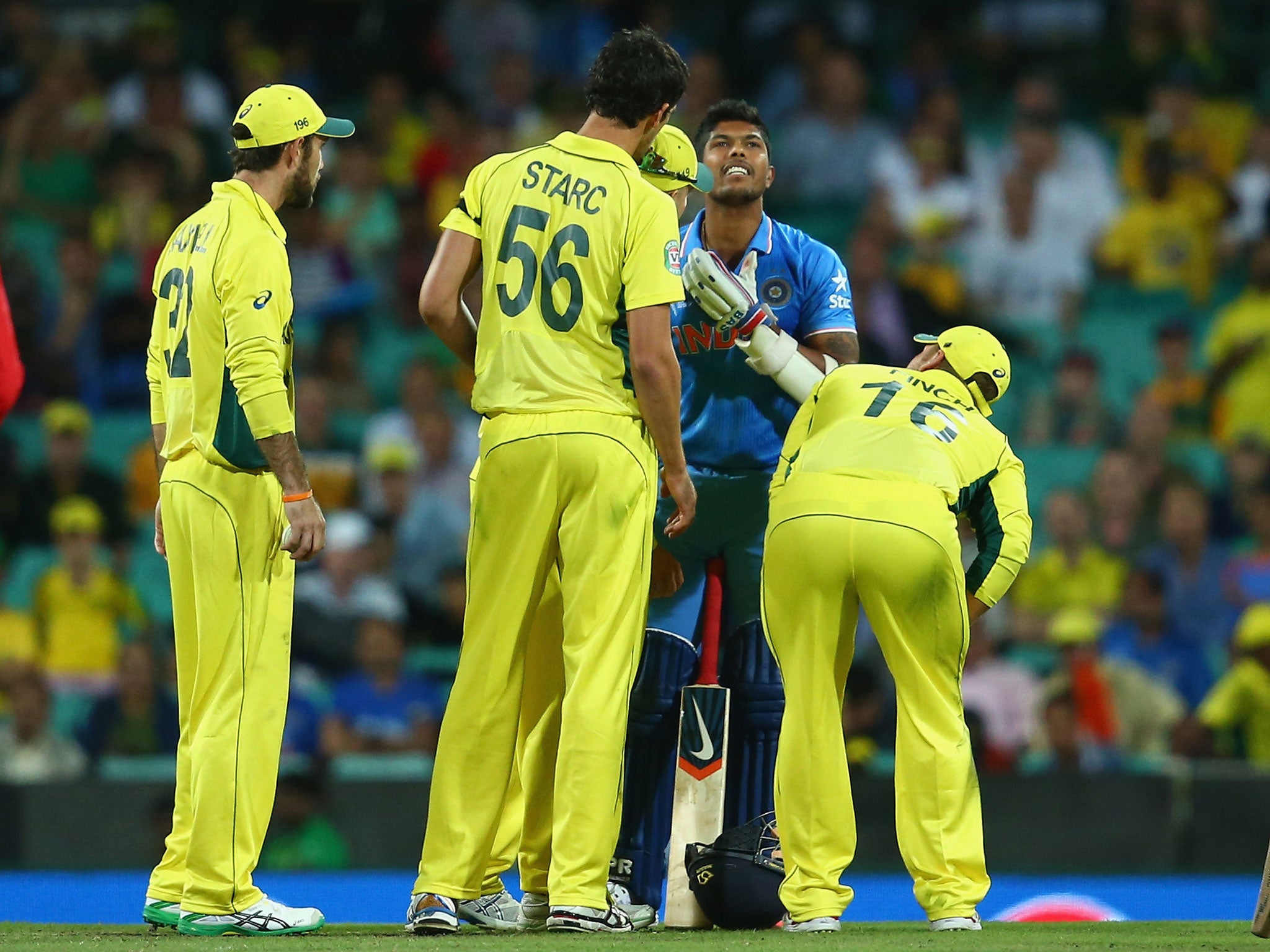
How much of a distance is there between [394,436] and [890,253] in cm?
352

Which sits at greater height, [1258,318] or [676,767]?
[1258,318]

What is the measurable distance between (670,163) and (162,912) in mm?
2830

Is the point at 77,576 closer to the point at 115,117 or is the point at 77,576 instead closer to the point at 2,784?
the point at 2,784

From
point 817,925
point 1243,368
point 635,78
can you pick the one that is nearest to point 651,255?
point 635,78

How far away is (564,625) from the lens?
547 centimetres

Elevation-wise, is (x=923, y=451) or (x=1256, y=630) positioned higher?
(x=923, y=451)

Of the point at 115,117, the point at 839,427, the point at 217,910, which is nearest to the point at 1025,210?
the point at 115,117

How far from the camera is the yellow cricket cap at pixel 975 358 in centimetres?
604

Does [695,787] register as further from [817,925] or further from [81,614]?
[81,614]

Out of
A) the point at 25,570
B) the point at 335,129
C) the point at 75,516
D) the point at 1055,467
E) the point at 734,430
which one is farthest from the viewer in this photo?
the point at 1055,467

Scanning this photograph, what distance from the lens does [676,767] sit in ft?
20.0

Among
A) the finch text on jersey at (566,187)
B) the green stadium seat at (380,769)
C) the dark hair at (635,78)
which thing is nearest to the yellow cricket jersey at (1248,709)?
the green stadium seat at (380,769)

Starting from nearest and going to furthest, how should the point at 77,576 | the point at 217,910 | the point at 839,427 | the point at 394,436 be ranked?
the point at 217,910 → the point at 839,427 → the point at 77,576 → the point at 394,436

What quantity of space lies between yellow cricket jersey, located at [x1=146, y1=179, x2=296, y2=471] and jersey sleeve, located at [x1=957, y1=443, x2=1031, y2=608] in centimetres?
214
